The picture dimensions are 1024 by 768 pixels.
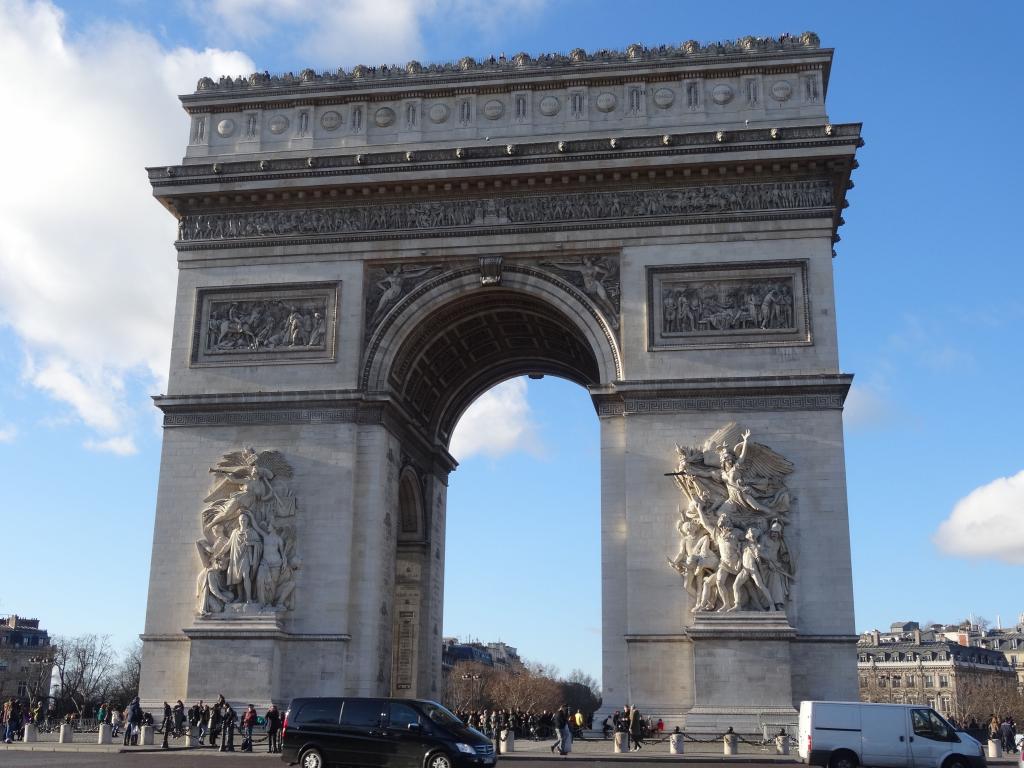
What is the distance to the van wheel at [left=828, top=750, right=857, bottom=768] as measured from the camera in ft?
66.7

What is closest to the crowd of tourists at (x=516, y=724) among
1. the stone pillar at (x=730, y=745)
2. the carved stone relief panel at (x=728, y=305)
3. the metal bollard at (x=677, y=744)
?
the metal bollard at (x=677, y=744)

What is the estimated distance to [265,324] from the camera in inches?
1271

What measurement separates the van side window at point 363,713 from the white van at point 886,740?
24.9ft

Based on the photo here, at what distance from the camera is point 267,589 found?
2959cm

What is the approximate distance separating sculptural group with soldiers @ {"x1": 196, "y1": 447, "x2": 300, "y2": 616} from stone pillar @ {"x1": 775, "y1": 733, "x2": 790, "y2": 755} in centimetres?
1236

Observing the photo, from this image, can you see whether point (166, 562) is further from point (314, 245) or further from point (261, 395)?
point (314, 245)

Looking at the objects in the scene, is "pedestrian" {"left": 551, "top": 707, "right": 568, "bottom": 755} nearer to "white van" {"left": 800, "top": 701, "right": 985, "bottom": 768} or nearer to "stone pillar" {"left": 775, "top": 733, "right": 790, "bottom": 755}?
"stone pillar" {"left": 775, "top": 733, "right": 790, "bottom": 755}

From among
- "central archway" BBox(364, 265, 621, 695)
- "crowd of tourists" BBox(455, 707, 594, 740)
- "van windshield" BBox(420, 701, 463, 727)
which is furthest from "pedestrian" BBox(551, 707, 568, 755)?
"central archway" BBox(364, 265, 621, 695)

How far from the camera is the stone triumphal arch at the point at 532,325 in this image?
28.2 m

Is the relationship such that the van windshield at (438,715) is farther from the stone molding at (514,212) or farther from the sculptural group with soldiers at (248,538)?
the stone molding at (514,212)

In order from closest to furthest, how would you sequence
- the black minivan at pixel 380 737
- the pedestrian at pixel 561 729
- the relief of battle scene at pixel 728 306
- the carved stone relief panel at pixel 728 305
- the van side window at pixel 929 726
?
1. the black minivan at pixel 380 737
2. the van side window at pixel 929 726
3. the pedestrian at pixel 561 729
4. the carved stone relief panel at pixel 728 305
5. the relief of battle scene at pixel 728 306

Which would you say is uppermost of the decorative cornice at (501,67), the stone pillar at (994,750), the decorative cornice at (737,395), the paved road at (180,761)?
the decorative cornice at (501,67)

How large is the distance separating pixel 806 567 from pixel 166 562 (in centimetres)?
1627

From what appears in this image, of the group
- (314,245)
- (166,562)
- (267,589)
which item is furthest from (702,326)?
(166,562)
